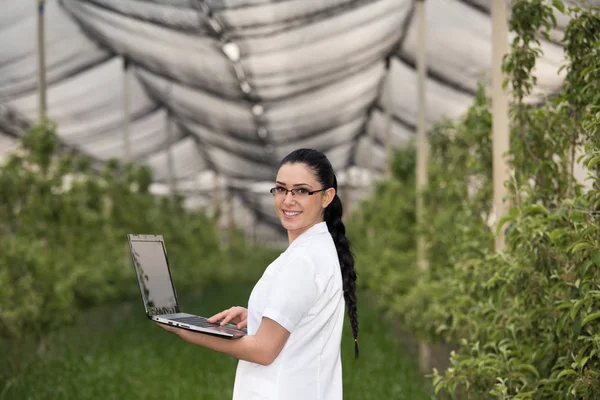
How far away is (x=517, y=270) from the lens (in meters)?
3.05

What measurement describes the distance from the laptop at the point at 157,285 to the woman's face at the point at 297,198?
12.1 inches

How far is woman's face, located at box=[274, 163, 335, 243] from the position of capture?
6.40ft

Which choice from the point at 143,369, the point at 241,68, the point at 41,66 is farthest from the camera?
the point at 241,68

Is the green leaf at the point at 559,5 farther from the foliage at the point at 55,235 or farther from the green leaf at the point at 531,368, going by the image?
the foliage at the point at 55,235

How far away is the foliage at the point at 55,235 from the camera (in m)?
6.30

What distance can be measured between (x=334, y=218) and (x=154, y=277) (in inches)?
19.8

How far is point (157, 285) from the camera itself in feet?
6.84

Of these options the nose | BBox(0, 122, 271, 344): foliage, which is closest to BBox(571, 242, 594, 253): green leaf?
the nose

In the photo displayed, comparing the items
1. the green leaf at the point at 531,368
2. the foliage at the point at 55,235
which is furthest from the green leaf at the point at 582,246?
the foliage at the point at 55,235

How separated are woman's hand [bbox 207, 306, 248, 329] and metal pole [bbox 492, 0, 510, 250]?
7.02 ft

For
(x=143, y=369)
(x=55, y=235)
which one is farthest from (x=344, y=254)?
(x=55, y=235)

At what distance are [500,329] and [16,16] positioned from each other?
7215 mm

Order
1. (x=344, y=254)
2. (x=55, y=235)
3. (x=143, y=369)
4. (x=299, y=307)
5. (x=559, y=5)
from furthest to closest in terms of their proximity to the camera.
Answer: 1. (x=55, y=235)
2. (x=143, y=369)
3. (x=559, y=5)
4. (x=344, y=254)
5. (x=299, y=307)

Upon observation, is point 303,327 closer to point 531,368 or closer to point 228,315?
point 228,315
